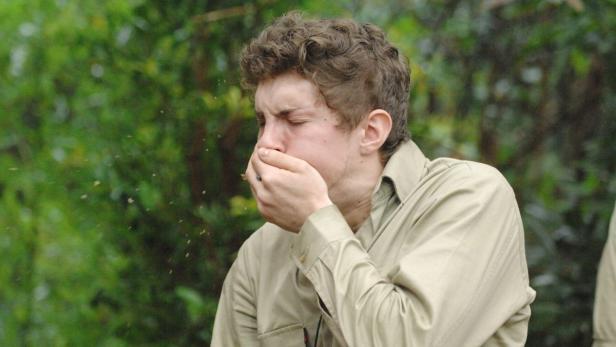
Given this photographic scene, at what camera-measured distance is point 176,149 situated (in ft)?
12.1

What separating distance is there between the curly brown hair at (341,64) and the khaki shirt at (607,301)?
82 cm

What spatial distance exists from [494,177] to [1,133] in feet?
Answer: 9.72

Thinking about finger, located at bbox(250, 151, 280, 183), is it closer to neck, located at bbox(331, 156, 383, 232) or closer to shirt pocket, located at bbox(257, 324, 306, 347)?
neck, located at bbox(331, 156, 383, 232)

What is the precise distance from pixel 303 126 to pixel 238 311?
0.66 meters

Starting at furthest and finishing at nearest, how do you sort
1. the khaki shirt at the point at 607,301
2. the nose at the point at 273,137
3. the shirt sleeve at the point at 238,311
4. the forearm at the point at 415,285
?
1. the khaki shirt at the point at 607,301
2. the shirt sleeve at the point at 238,311
3. the nose at the point at 273,137
4. the forearm at the point at 415,285

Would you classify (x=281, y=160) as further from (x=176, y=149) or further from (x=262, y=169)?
(x=176, y=149)

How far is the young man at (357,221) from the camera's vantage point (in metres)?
2.12

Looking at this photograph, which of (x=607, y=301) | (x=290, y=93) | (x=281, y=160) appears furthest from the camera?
(x=607, y=301)

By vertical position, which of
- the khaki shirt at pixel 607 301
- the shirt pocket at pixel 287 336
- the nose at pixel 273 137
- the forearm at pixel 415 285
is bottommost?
the khaki shirt at pixel 607 301

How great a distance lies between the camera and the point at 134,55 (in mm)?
3830

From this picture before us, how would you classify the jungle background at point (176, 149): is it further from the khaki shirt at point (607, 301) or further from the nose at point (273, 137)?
the khaki shirt at point (607, 301)

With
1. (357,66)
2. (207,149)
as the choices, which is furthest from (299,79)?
(207,149)

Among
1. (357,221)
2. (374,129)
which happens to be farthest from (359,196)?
(374,129)

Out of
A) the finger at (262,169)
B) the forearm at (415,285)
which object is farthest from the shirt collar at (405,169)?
the finger at (262,169)
